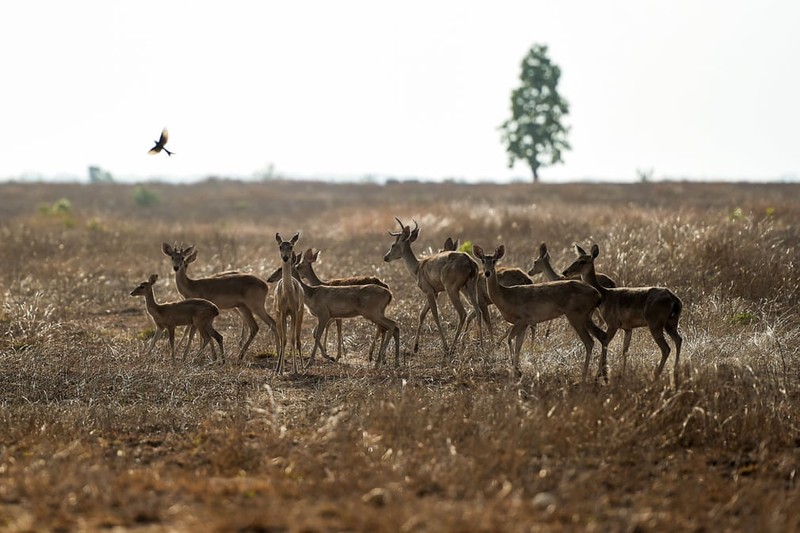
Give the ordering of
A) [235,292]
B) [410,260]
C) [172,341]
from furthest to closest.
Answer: [410,260] < [235,292] < [172,341]

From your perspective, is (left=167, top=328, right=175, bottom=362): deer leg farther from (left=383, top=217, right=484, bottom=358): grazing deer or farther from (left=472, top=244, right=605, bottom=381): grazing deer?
(left=472, top=244, right=605, bottom=381): grazing deer

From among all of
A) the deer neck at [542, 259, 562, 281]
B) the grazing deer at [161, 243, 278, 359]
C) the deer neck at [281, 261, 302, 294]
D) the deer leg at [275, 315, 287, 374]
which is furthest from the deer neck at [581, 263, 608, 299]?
the grazing deer at [161, 243, 278, 359]

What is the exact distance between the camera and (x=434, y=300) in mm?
13844

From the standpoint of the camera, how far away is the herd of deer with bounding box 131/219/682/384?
1077 centimetres

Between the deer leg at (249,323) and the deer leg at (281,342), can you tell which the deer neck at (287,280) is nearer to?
the deer leg at (281,342)

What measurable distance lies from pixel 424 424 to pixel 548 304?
339 centimetres

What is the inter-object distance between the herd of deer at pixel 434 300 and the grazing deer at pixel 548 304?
0.01 metres

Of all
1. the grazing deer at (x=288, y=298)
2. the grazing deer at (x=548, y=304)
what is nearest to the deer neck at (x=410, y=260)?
the grazing deer at (x=288, y=298)

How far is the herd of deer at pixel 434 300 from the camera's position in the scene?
35.3ft

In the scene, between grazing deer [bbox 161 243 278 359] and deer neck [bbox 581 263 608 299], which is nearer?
deer neck [bbox 581 263 608 299]

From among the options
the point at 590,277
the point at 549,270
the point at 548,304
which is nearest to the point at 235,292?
the point at 549,270

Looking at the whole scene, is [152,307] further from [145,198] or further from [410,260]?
[145,198]

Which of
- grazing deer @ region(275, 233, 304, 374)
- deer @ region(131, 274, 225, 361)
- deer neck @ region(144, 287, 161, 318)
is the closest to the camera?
grazing deer @ region(275, 233, 304, 374)

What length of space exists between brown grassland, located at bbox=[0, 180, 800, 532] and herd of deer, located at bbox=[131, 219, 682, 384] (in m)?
0.37
